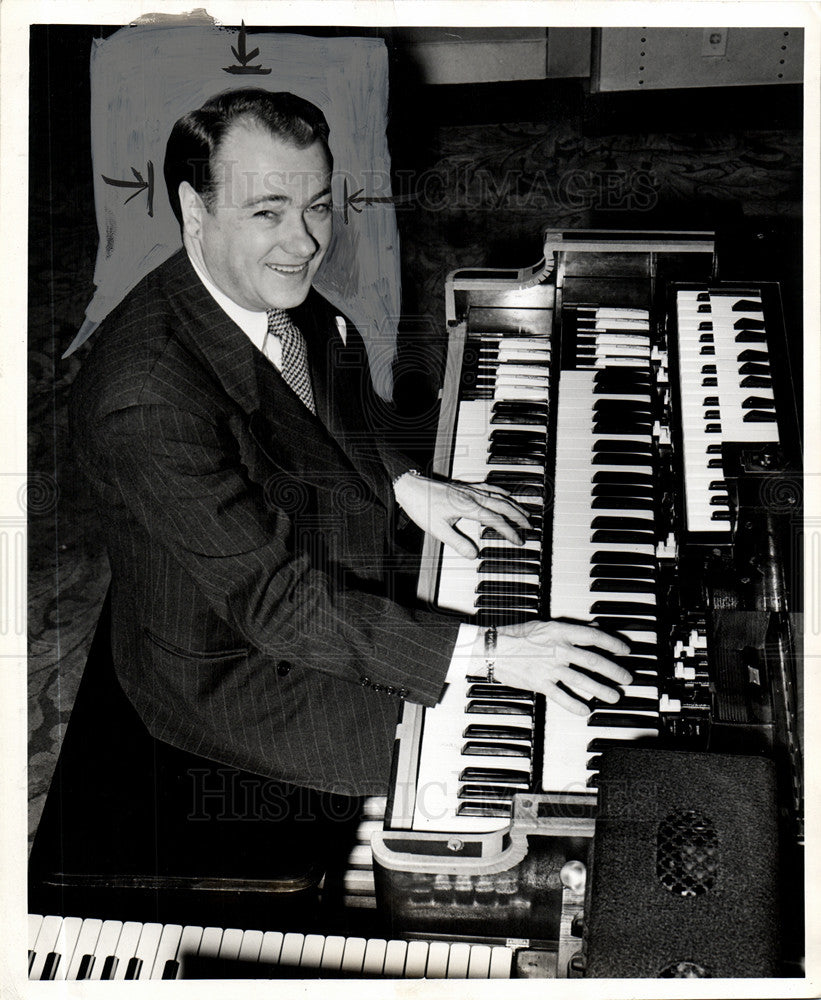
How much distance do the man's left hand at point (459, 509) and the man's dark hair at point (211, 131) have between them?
1.20 metres

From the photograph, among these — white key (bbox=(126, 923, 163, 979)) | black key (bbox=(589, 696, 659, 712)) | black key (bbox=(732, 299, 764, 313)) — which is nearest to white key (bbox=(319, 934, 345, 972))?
white key (bbox=(126, 923, 163, 979))

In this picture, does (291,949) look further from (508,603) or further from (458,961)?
(508,603)

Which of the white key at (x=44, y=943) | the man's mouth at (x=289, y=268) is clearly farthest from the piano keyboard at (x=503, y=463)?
the white key at (x=44, y=943)

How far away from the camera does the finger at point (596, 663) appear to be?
2.99 metres

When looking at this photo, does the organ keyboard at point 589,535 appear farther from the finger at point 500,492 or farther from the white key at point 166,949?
the white key at point 166,949

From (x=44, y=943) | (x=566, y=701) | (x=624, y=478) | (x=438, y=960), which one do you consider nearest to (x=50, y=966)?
(x=44, y=943)

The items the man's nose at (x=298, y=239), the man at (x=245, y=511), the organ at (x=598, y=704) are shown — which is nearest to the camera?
the organ at (x=598, y=704)

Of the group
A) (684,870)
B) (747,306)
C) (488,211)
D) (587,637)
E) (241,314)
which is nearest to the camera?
(684,870)

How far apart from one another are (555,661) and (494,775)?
1.18 ft

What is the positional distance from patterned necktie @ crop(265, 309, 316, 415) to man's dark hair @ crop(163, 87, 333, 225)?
466mm

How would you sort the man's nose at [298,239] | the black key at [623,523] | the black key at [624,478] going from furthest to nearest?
1. the black key at [624,478]
2. the black key at [623,523]
3. the man's nose at [298,239]

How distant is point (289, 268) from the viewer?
10.7 feet

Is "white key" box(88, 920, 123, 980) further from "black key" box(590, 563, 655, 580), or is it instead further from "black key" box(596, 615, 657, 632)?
"black key" box(590, 563, 655, 580)

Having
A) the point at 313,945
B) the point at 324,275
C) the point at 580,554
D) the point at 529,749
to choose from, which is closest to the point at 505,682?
the point at 529,749
